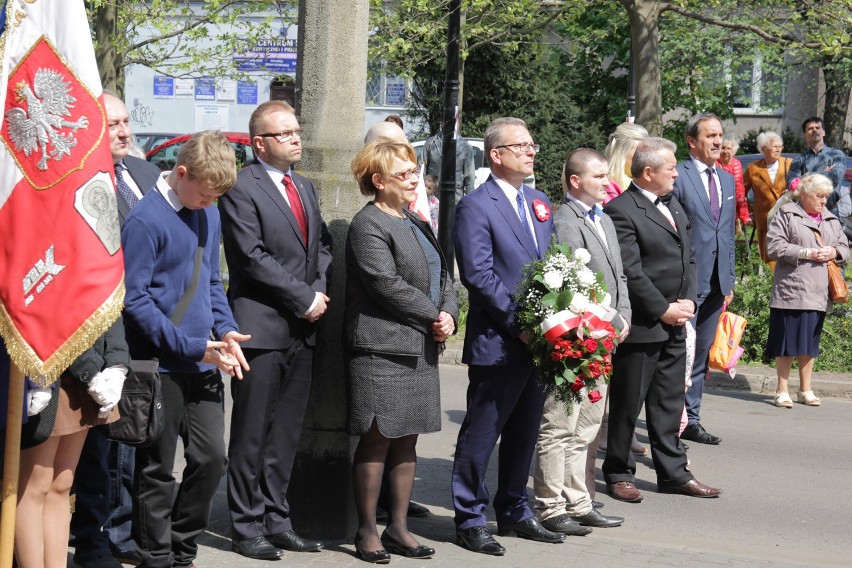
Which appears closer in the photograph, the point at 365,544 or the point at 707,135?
the point at 365,544

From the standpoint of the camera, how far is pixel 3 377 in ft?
15.3

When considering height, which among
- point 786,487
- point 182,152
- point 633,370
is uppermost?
point 182,152

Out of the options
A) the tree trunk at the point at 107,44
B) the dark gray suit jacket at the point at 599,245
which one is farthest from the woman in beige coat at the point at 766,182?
the tree trunk at the point at 107,44

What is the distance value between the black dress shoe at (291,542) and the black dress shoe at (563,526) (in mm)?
1352

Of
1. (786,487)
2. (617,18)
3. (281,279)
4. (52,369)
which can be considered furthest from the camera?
(617,18)

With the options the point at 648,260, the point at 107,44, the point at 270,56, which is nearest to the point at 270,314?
the point at 648,260

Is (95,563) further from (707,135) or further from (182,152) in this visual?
(707,135)

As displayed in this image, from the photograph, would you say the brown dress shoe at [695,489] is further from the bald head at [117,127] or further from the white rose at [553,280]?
the bald head at [117,127]

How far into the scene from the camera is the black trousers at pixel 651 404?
24.9 ft

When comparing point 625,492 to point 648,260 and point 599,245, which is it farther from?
point 599,245

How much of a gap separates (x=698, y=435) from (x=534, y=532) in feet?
10.6

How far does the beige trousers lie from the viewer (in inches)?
266

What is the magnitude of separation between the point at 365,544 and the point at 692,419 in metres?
4.23

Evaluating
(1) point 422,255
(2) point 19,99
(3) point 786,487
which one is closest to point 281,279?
(1) point 422,255
